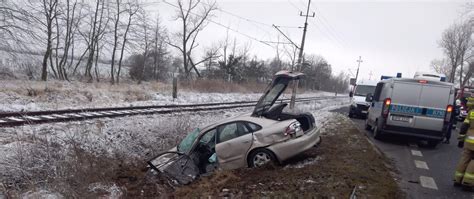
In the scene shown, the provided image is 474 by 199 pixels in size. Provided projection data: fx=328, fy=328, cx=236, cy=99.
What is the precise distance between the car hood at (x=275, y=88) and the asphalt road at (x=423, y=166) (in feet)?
9.89

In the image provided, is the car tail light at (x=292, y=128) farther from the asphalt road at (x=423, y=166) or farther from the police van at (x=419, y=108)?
the police van at (x=419, y=108)

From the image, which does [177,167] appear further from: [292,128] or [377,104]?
[377,104]

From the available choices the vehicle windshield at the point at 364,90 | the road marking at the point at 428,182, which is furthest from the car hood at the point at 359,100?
the road marking at the point at 428,182

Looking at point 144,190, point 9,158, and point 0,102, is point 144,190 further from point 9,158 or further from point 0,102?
point 0,102

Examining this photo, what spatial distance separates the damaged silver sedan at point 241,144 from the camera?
6848mm

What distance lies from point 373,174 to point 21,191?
20.8 feet

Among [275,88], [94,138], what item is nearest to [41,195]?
[94,138]

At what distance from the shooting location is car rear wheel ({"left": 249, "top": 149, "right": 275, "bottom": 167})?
6.84 metres

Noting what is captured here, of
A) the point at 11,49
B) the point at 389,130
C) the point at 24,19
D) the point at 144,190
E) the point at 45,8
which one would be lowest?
the point at 144,190

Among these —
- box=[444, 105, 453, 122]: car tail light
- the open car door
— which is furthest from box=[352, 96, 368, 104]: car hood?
the open car door

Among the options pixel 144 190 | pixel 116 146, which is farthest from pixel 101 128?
pixel 144 190

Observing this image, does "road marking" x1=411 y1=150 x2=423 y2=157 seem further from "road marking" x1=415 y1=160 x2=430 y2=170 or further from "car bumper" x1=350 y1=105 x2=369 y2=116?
"car bumper" x1=350 y1=105 x2=369 y2=116

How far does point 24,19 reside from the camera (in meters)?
10.7

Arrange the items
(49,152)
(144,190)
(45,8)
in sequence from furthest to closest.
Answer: (45,8)
(49,152)
(144,190)
